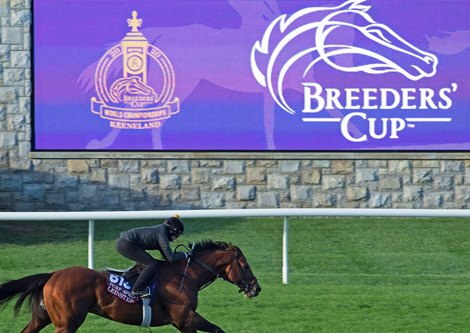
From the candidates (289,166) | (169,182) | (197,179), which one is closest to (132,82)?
(169,182)

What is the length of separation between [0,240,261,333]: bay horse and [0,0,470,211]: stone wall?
6372 millimetres

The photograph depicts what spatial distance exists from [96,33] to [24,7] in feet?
3.27

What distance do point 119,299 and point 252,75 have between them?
24.6ft

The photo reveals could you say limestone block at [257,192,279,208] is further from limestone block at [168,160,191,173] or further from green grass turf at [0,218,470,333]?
limestone block at [168,160,191,173]

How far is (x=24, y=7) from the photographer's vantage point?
16.5 meters

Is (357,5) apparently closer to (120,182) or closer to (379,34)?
Result: (379,34)

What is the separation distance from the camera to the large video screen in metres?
16.6

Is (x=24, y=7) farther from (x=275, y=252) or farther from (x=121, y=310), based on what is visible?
(x=121, y=310)

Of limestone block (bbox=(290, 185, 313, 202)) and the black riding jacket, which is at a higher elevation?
limestone block (bbox=(290, 185, 313, 202))

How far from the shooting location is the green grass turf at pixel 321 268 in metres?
11.4

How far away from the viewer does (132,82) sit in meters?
16.7

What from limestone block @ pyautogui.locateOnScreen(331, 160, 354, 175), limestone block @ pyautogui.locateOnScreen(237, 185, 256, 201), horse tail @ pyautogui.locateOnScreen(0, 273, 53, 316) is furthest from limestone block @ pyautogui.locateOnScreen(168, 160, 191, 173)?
horse tail @ pyautogui.locateOnScreen(0, 273, 53, 316)

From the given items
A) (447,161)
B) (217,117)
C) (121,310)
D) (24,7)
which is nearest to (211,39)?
(217,117)

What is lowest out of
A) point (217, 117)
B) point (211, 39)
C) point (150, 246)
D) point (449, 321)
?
point (449, 321)
